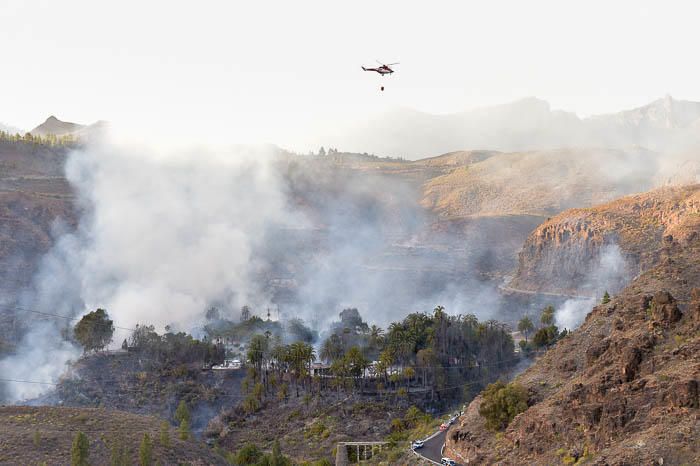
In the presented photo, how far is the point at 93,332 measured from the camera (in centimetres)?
11481

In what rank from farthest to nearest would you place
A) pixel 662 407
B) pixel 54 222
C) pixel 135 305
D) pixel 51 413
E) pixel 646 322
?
pixel 54 222 < pixel 135 305 < pixel 51 413 < pixel 646 322 < pixel 662 407

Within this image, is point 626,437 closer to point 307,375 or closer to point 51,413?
point 51,413

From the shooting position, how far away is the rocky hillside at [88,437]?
6310 cm

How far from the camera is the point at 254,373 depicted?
10375cm

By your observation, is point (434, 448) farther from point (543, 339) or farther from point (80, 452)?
point (543, 339)

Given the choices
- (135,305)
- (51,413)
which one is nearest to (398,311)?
(135,305)

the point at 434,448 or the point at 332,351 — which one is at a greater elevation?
the point at 332,351

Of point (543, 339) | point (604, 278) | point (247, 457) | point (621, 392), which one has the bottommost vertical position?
point (247, 457)

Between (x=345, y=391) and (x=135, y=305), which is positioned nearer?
(x=345, y=391)

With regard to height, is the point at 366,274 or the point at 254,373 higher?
the point at 366,274

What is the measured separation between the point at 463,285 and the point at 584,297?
127 feet

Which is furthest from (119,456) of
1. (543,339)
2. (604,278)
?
(604,278)

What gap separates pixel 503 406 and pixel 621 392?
41.6 feet

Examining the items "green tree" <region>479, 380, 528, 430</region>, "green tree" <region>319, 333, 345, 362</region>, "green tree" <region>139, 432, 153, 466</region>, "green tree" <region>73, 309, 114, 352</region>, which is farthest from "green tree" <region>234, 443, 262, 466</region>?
"green tree" <region>73, 309, 114, 352</region>
